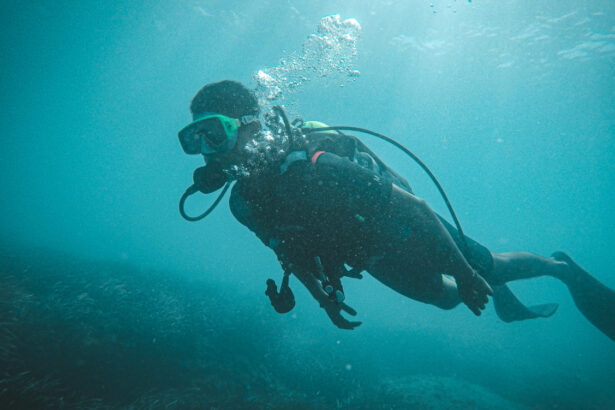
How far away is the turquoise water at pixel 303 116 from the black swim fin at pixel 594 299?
6.43 metres

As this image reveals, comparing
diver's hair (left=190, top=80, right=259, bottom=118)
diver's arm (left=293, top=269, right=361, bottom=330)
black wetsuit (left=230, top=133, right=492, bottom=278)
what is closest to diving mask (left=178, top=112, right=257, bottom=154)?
diver's hair (left=190, top=80, right=259, bottom=118)

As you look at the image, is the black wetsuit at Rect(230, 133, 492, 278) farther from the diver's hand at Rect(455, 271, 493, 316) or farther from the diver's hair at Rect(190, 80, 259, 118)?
the diver's hair at Rect(190, 80, 259, 118)

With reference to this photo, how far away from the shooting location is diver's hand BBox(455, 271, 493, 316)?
6.52ft

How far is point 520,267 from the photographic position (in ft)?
10.6

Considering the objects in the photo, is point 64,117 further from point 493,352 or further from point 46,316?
point 493,352

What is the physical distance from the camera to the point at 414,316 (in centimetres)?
3341

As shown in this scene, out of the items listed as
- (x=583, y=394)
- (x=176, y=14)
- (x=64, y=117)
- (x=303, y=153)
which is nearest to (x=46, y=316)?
(x=303, y=153)

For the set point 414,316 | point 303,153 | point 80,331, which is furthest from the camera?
point 414,316

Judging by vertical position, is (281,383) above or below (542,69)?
A: below

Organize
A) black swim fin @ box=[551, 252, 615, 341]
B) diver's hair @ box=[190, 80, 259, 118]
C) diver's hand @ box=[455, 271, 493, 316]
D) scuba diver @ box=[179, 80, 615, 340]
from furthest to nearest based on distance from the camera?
black swim fin @ box=[551, 252, 615, 341] → diver's hair @ box=[190, 80, 259, 118] → scuba diver @ box=[179, 80, 615, 340] → diver's hand @ box=[455, 271, 493, 316]

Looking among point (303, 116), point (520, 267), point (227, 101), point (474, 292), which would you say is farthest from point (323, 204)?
point (303, 116)

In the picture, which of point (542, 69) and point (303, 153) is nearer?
point (303, 153)

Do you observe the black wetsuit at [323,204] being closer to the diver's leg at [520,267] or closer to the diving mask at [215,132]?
the diving mask at [215,132]

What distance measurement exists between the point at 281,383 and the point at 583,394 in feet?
51.7
